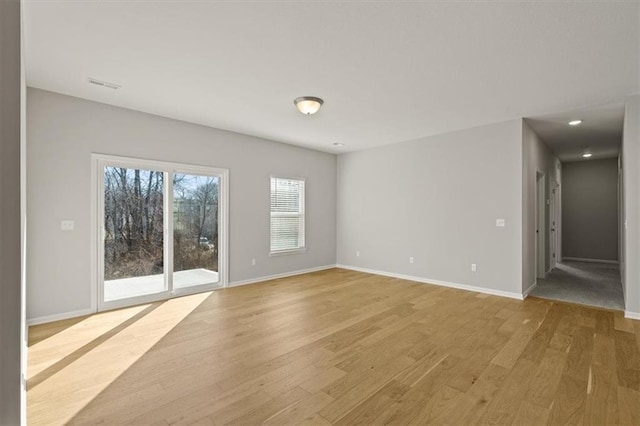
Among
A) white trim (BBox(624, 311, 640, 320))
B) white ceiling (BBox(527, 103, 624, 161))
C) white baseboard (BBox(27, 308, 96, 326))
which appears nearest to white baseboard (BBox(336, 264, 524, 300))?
white trim (BBox(624, 311, 640, 320))

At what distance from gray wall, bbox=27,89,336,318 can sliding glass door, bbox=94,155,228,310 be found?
154mm

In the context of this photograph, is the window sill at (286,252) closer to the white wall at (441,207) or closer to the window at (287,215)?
the window at (287,215)

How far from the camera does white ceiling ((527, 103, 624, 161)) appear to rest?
4.33 metres

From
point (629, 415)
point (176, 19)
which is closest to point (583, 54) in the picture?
point (629, 415)

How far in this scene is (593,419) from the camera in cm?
194

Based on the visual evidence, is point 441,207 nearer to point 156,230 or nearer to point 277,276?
point 277,276

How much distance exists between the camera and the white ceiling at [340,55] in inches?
87.3

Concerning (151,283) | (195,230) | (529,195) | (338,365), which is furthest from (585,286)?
(151,283)

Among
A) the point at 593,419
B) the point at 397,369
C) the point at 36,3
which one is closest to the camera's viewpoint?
the point at 593,419

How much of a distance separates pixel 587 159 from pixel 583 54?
23.0 ft

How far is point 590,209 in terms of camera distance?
814 cm

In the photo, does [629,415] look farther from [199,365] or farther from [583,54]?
[199,365]

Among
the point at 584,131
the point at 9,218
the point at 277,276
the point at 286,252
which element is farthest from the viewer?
Result: the point at 286,252

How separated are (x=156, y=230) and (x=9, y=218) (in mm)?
3646
